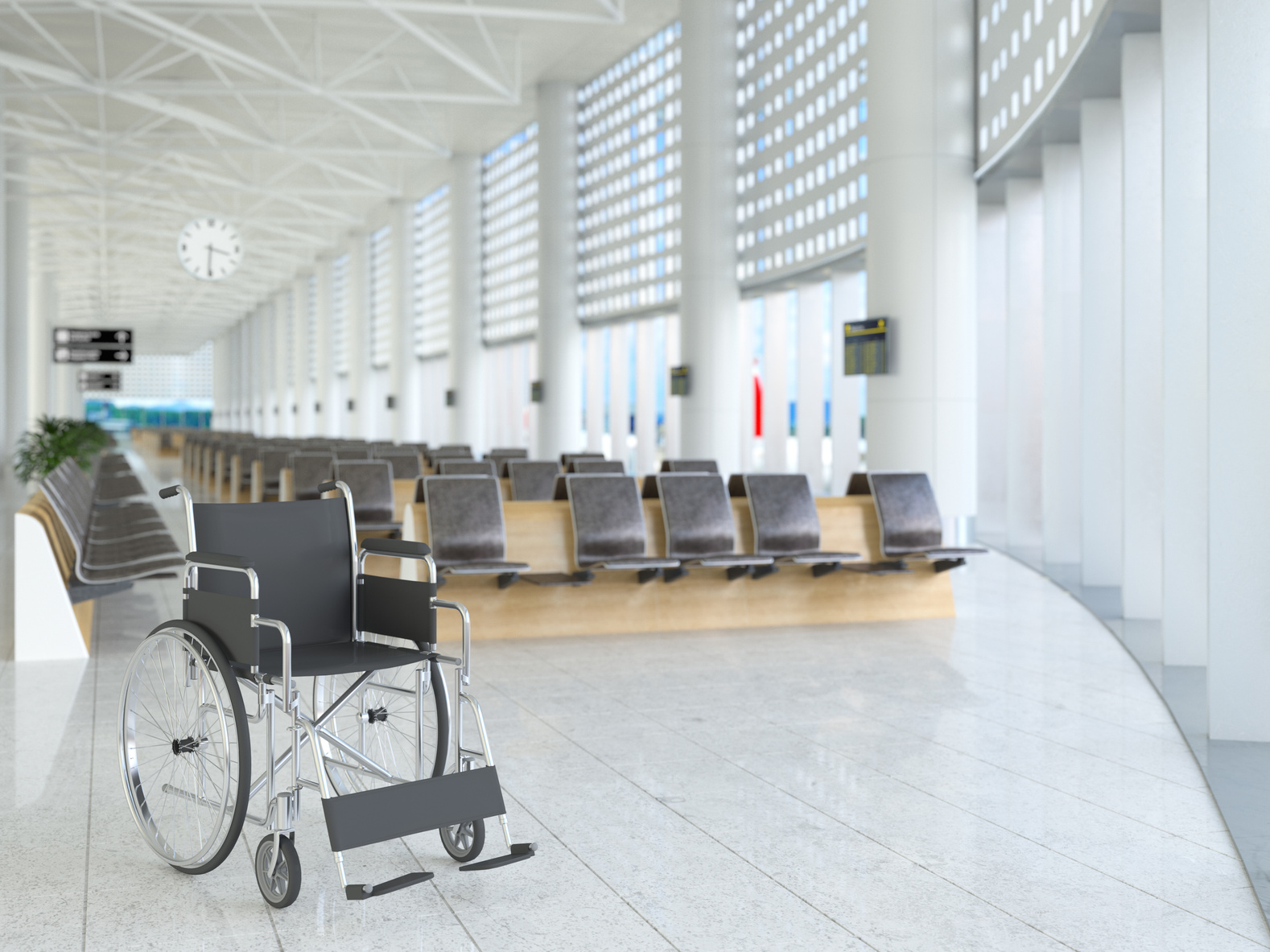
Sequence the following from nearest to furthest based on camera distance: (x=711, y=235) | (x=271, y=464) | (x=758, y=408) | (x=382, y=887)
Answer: (x=382, y=887), (x=271, y=464), (x=711, y=235), (x=758, y=408)

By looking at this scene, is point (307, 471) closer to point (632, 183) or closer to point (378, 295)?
point (632, 183)

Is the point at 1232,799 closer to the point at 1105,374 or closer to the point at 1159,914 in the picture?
the point at 1159,914

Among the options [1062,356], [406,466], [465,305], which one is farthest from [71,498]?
[465,305]

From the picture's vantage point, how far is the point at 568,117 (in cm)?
2288

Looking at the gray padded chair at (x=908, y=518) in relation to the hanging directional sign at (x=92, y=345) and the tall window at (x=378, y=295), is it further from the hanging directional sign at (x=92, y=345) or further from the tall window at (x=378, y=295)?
the tall window at (x=378, y=295)

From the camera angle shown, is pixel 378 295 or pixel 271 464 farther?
pixel 378 295

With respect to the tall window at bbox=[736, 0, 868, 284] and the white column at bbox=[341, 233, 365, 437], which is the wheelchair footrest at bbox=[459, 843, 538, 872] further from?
the white column at bbox=[341, 233, 365, 437]

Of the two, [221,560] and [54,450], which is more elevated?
[54,450]

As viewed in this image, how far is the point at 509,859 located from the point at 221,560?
1136 millimetres

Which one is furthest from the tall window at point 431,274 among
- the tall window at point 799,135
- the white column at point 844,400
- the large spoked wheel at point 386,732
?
the large spoked wheel at point 386,732

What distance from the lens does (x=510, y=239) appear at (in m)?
26.5

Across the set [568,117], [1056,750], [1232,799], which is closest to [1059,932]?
[1232,799]

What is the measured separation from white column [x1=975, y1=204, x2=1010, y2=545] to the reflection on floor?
17.5ft

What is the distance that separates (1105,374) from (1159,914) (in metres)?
6.25
